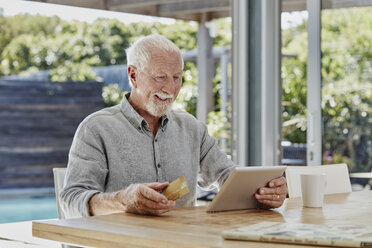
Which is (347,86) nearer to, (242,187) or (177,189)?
(242,187)

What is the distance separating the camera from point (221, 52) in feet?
17.3

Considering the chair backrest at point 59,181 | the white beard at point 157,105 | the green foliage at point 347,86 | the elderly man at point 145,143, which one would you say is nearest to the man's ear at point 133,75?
the elderly man at point 145,143

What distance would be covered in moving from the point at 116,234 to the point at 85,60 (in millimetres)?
3235

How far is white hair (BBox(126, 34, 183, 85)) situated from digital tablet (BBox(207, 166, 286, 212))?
669mm

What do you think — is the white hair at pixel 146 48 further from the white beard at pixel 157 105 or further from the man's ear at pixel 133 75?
the white beard at pixel 157 105

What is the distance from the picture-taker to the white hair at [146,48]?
7.95 ft

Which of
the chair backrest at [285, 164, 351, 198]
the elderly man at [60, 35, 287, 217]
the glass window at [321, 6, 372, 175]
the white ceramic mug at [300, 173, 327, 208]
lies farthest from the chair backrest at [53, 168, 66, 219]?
the glass window at [321, 6, 372, 175]

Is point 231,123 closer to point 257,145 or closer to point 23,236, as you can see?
point 257,145

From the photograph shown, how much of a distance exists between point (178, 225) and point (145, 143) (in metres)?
0.77

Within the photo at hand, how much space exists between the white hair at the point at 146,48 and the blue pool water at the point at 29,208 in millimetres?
2338

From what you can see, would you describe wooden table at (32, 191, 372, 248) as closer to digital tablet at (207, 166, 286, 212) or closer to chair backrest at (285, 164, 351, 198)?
digital tablet at (207, 166, 286, 212)

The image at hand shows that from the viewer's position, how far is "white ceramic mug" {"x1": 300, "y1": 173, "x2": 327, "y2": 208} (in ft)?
6.91

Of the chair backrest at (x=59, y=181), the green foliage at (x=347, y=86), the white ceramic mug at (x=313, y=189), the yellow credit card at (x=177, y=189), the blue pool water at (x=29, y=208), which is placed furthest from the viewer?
the green foliage at (x=347, y=86)

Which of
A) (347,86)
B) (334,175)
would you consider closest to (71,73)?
(347,86)
